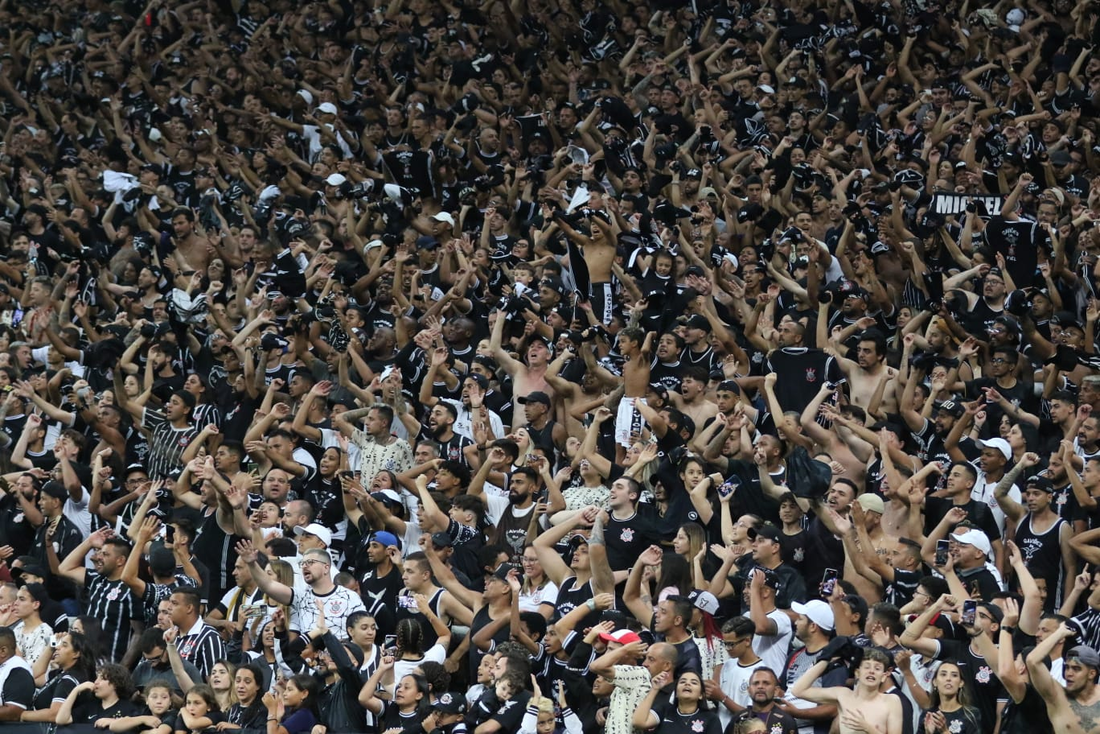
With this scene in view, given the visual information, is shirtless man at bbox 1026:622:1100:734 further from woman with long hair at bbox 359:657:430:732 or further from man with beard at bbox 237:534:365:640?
man with beard at bbox 237:534:365:640

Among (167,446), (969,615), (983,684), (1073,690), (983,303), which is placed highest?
(1073,690)

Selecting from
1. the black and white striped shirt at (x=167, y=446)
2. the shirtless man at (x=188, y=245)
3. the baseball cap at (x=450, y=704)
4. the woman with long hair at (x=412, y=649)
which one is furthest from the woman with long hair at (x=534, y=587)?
the shirtless man at (x=188, y=245)

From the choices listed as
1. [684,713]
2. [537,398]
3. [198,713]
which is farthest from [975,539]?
[198,713]

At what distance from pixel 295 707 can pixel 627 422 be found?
4.00m

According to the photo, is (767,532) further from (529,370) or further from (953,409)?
(529,370)

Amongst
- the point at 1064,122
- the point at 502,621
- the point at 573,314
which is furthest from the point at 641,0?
the point at 502,621

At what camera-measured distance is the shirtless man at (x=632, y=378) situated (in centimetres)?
1401

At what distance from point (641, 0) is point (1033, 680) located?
50.4 feet

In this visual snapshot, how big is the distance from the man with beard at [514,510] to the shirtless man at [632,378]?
970mm

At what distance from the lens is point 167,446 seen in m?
15.6

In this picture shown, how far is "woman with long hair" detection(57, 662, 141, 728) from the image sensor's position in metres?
11.6

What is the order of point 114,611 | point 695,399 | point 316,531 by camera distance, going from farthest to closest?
point 695,399
point 114,611
point 316,531

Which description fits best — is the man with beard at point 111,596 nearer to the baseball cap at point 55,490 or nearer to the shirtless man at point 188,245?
the baseball cap at point 55,490

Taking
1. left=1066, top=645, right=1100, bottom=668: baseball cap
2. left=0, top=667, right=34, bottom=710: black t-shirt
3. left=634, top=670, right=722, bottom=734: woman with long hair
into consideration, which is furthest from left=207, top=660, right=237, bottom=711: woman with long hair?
left=1066, top=645, right=1100, bottom=668: baseball cap
